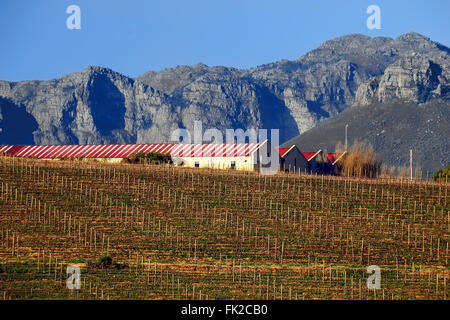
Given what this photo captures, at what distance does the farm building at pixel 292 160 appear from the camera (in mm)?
114375

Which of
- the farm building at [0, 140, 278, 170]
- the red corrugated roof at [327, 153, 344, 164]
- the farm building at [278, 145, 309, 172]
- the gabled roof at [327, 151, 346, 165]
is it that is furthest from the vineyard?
the red corrugated roof at [327, 153, 344, 164]

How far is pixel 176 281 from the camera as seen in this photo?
169 ft

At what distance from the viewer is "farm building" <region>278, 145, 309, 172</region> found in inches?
4503

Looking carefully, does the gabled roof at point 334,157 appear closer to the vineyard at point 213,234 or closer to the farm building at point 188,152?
the farm building at point 188,152

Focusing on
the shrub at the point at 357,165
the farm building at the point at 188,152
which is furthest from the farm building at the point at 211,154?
the shrub at the point at 357,165

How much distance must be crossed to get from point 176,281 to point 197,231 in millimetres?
14767

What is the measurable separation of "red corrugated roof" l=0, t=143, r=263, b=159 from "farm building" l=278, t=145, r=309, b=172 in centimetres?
500

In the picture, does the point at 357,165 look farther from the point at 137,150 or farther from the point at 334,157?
the point at 137,150

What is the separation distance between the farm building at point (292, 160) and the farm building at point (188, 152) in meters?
2.59

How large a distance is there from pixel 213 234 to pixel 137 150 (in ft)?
195

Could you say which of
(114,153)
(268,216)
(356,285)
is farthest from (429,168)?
(356,285)

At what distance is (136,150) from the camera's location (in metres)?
124

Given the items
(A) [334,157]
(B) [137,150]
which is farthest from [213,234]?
(A) [334,157]

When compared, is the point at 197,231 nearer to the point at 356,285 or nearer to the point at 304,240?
the point at 304,240
